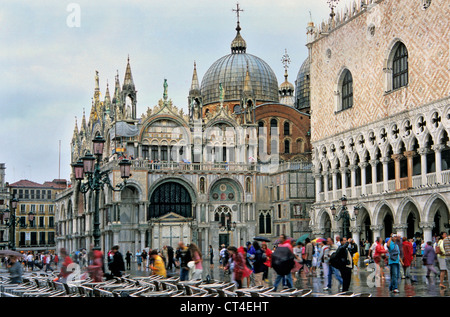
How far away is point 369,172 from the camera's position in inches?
1523

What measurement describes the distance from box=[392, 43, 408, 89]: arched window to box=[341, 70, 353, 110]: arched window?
14.2 ft

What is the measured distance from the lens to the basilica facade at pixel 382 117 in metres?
31.9

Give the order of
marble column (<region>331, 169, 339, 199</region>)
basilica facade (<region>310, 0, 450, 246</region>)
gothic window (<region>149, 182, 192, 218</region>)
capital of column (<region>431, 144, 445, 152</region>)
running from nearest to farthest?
capital of column (<region>431, 144, 445, 152</region>)
basilica facade (<region>310, 0, 450, 246</region>)
marble column (<region>331, 169, 339, 199</region>)
gothic window (<region>149, 182, 192, 218</region>)

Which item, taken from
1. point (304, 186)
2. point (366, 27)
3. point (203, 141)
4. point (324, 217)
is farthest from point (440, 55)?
point (203, 141)

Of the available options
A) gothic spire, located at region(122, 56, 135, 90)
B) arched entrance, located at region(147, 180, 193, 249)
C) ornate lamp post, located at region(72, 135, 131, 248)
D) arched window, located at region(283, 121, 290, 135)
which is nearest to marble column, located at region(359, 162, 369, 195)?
arched entrance, located at region(147, 180, 193, 249)

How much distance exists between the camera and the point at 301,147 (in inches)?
2110

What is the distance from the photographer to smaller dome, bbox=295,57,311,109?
6103cm

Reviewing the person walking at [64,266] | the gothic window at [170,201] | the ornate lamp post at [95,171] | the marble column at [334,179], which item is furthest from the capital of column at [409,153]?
the person walking at [64,266]

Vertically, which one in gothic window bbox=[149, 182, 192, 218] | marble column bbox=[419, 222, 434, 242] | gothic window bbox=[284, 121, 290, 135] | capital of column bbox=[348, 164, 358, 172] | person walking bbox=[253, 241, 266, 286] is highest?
gothic window bbox=[284, 121, 290, 135]

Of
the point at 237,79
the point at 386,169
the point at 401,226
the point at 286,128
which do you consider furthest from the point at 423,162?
the point at 237,79

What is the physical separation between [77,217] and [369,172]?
83.6 feet

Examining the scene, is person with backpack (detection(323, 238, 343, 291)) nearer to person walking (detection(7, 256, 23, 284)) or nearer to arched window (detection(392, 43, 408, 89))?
person walking (detection(7, 256, 23, 284))

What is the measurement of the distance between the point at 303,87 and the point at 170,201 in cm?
2045

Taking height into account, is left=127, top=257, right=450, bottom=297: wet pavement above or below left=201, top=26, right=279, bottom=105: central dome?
below
